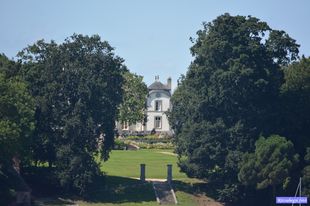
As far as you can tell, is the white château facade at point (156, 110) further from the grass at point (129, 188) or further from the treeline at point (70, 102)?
the treeline at point (70, 102)

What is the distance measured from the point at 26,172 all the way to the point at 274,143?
21057 millimetres

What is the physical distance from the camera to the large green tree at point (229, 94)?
6638 cm

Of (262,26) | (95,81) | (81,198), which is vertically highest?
(262,26)

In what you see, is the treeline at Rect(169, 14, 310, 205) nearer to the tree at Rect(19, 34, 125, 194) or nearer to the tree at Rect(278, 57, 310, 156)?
the tree at Rect(278, 57, 310, 156)

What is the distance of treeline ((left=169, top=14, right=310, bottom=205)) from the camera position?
2569 inches

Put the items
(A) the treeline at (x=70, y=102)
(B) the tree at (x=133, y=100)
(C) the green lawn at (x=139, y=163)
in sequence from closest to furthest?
(A) the treeline at (x=70, y=102), (C) the green lawn at (x=139, y=163), (B) the tree at (x=133, y=100)

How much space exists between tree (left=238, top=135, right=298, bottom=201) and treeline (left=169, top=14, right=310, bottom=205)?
0.08 meters

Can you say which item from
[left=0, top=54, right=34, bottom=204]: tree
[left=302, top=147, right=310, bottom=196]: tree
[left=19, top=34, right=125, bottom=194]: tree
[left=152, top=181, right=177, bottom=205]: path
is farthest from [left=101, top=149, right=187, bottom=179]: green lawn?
[left=0, top=54, right=34, bottom=204]: tree

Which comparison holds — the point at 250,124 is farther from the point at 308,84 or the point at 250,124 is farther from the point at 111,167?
the point at 111,167

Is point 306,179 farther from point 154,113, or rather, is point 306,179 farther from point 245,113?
point 154,113

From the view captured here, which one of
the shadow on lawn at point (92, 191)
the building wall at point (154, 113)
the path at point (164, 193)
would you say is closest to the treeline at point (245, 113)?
the path at point (164, 193)

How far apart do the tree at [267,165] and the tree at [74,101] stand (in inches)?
464

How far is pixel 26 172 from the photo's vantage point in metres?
67.2

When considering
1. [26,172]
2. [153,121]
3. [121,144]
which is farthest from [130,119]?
[26,172]
